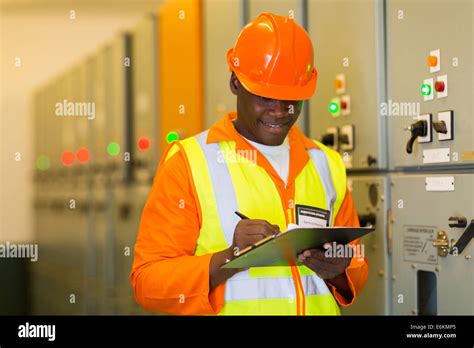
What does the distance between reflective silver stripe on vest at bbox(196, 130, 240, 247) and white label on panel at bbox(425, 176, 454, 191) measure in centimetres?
86

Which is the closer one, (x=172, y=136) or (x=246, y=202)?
(x=246, y=202)

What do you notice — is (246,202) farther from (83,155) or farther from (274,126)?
(83,155)

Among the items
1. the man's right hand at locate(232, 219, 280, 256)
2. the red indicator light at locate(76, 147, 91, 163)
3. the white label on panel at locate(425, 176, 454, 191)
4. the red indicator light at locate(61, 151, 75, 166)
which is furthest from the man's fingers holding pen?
the red indicator light at locate(61, 151, 75, 166)

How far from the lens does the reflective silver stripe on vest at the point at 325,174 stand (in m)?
2.07

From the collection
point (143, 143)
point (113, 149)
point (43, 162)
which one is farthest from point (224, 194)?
point (43, 162)

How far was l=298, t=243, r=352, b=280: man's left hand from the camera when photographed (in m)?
1.80

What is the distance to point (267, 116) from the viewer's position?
1.96 metres

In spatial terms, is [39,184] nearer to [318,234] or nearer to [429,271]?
[429,271]

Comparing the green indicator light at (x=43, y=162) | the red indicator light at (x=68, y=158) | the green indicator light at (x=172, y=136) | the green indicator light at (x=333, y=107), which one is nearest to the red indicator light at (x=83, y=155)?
the red indicator light at (x=68, y=158)

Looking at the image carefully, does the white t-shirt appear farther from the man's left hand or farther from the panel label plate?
the panel label plate

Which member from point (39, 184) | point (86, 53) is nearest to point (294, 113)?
point (86, 53)

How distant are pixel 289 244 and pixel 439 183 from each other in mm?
949

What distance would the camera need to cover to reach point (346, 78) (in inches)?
119
